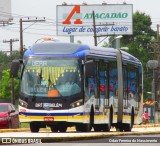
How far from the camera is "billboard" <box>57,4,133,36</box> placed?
112 meters

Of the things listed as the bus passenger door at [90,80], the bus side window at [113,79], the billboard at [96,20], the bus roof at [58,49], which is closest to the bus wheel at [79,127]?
the bus passenger door at [90,80]

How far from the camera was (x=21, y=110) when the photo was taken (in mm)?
38062

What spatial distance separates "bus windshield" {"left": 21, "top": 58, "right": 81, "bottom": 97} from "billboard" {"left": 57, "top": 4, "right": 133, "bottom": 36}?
73229 mm

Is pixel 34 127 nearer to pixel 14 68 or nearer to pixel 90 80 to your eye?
pixel 14 68

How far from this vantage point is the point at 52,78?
37.8 meters

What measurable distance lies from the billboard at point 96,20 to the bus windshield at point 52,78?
73229 mm

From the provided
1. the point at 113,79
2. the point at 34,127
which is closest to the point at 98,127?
the point at 113,79

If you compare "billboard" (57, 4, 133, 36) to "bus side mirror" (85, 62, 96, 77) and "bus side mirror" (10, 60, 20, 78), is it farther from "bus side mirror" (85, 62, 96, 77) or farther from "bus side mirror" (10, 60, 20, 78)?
"bus side mirror" (85, 62, 96, 77)

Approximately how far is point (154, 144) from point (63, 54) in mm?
10804

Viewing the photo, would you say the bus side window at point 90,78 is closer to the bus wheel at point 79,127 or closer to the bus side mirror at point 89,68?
the bus side mirror at point 89,68

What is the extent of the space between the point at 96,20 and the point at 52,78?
251ft

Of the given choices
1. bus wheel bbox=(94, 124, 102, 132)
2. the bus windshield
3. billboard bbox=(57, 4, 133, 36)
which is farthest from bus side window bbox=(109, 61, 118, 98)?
billboard bbox=(57, 4, 133, 36)

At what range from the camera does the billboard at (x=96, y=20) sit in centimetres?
11244

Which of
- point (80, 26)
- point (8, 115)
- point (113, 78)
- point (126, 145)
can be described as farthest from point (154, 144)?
point (80, 26)
